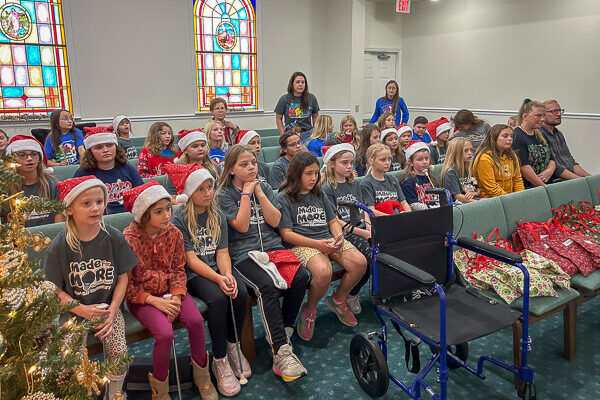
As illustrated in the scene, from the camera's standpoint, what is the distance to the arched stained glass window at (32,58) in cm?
634

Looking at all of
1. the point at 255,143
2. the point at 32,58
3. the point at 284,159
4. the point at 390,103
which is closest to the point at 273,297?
the point at 284,159

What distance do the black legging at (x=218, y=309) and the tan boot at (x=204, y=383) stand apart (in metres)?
0.12

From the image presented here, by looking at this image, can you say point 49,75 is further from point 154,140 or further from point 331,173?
point 331,173

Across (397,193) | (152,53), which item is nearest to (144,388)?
(397,193)

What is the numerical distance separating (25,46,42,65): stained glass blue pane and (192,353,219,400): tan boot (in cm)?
608

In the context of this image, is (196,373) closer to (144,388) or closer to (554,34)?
(144,388)

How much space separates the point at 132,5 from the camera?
701 cm

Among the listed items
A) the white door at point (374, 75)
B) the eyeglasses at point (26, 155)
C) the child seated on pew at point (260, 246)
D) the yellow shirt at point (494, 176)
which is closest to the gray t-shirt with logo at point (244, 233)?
the child seated on pew at point (260, 246)

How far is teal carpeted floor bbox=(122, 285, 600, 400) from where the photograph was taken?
7.49ft

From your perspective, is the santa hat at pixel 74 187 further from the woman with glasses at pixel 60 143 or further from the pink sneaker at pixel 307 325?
the woman with glasses at pixel 60 143

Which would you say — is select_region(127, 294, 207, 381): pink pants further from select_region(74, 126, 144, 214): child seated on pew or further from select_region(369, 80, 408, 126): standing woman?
select_region(369, 80, 408, 126): standing woman

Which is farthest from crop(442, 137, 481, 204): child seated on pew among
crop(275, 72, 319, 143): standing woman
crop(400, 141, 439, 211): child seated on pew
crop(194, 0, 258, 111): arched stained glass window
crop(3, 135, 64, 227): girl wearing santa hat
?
crop(194, 0, 258, 111): arched stained glass window

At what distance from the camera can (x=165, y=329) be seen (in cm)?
210

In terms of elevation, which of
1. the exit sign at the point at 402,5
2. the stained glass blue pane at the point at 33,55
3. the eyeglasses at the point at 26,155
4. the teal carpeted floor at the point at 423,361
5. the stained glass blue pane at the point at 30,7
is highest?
the exit sign at the point at 402,5
